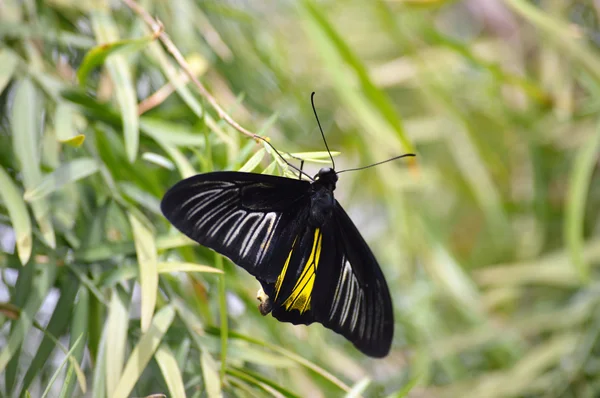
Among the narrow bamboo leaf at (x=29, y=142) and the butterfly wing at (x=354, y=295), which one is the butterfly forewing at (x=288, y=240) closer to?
the butterfly wing at (x=354, y=295)

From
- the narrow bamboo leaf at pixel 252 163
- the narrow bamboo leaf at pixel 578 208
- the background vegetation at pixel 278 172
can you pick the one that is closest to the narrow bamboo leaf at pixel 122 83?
the background vegetation at pixel 278 172

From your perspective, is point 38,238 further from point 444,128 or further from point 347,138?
point 444,128

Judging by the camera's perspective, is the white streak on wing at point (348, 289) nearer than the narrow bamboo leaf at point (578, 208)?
Yes

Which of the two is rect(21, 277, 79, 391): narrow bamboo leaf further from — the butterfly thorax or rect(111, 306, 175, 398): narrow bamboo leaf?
the butterfly thorax

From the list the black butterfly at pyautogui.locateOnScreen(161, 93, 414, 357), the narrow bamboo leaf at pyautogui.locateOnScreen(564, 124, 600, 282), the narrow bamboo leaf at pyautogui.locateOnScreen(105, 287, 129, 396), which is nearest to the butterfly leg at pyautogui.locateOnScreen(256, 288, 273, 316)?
the black butterfly at pyautogui.locateOnScreen(161, 93, 414, 357)

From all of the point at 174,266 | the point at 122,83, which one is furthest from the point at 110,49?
the point at 174,266

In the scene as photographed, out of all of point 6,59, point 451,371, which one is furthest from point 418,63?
point 6,59
